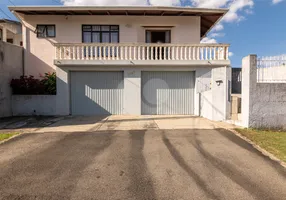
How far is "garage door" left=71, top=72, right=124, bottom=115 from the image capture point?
1174cm

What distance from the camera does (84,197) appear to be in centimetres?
301

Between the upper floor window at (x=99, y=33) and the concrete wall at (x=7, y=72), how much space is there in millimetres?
4350

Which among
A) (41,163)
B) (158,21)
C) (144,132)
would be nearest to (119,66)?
(158,21)

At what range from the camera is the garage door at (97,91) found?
1174 centimetres

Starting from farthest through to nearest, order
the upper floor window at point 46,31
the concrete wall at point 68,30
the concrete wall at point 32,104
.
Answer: the upper floor window at point 46,31
the concrete wall at point 68,30
the concrete wall at point 32,104

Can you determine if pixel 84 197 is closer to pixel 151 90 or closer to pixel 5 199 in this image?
pixel 5 199

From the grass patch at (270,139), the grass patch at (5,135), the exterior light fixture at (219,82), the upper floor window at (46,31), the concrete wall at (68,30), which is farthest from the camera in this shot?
the upper floor window at (46,31)

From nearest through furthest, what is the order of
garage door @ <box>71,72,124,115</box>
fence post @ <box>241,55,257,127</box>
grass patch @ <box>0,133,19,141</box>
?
grass patch @ <box>0,133,19,141</box> < fence post @ <box>241,55,257,127</box> < garage door @ <box>71,72,124,115</box>

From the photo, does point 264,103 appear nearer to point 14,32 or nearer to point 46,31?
point 46,31

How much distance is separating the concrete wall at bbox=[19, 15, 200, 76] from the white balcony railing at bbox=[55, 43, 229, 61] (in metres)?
1.83

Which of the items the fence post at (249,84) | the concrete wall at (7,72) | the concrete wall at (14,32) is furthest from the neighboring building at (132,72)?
the concrete wall at (14,32)

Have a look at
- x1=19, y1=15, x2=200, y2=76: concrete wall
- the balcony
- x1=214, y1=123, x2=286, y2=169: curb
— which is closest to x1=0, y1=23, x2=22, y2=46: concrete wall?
x1=19, y1=15, x2=200, y2=76: concrete wall

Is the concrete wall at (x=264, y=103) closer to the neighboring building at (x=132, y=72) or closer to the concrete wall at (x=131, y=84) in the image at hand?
the neighboring building at (x=132, y=72)

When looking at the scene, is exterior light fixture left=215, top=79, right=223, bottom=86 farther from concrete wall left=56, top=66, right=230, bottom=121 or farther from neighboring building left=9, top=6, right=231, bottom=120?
concrete wall left=56, top=66, right=230, bottom=121
